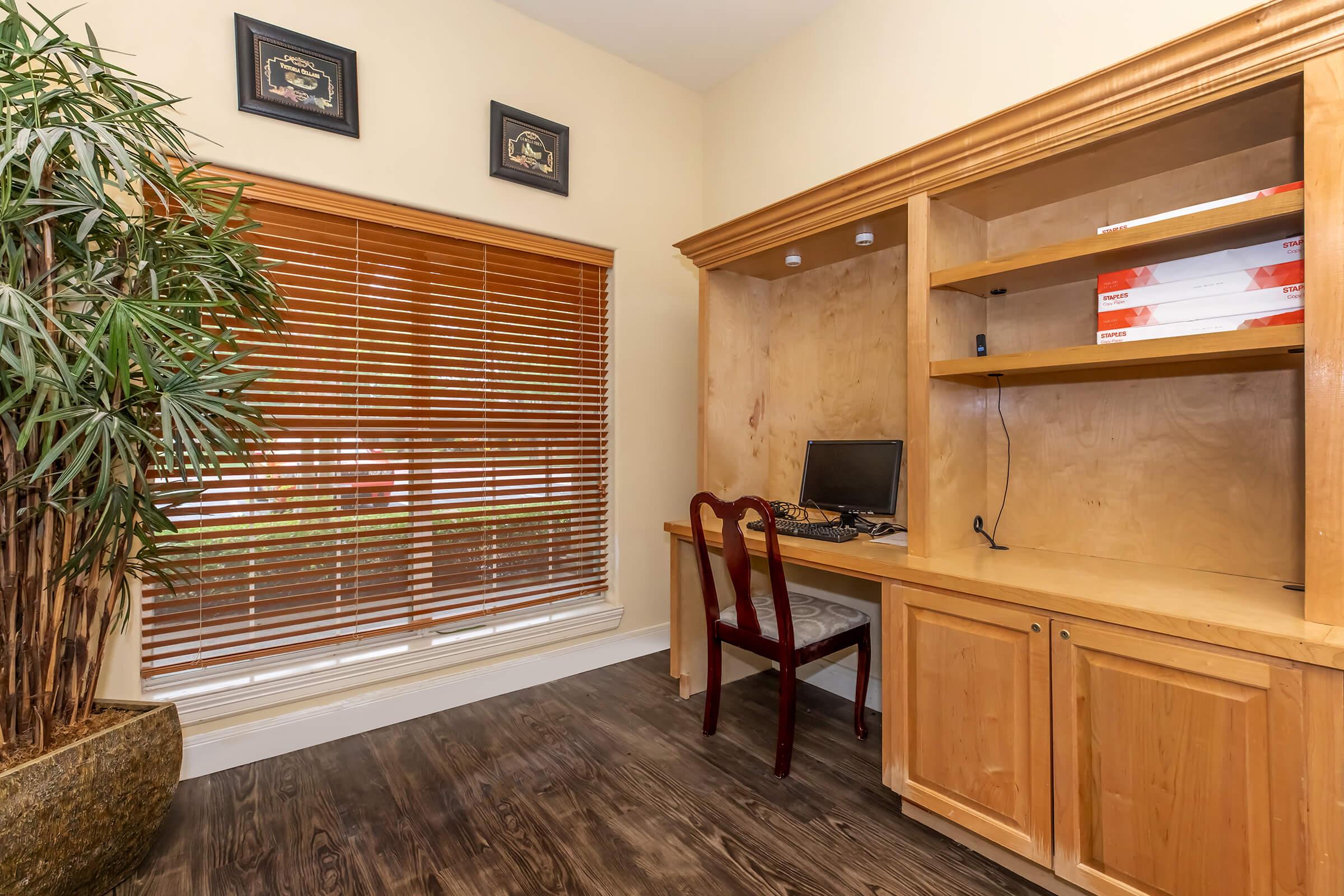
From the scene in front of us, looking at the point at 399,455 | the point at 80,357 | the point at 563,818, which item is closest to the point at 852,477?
the point at 563,818

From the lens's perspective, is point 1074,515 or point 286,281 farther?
point 286,281

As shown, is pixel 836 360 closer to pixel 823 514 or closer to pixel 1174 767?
pixel 823 514

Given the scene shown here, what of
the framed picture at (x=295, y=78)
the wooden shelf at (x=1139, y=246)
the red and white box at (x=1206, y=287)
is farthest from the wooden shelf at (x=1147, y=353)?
the framed picture at (x=295, y=78)

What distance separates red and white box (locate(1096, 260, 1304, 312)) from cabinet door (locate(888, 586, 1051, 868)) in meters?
0.90

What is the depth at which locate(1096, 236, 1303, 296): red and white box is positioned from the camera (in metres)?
1.42

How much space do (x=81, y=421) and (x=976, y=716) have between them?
2.46m

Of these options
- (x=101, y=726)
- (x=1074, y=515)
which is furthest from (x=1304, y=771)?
(x=101, y=726)

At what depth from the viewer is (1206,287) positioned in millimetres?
1524

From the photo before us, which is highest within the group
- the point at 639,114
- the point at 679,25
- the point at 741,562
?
the point at 679,25

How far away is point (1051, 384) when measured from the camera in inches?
83.4

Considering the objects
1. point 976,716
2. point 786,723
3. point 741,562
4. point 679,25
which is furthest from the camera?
point 679,25

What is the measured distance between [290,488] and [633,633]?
183cm

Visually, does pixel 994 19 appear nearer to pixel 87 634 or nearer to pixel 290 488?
pixel 290 488

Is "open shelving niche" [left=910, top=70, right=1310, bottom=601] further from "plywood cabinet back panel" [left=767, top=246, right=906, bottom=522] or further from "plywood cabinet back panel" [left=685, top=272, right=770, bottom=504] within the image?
"plywood cabinet back panel" [left=685, top=272, right=770, bottom=504]
